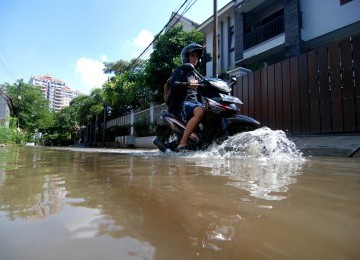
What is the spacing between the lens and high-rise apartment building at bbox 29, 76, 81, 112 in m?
79.3

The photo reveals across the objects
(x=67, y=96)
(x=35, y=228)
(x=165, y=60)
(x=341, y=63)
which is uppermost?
(x=67, y=96)

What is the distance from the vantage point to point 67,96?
10188cm

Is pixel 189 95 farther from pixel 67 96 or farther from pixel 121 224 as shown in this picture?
pixel 67 96

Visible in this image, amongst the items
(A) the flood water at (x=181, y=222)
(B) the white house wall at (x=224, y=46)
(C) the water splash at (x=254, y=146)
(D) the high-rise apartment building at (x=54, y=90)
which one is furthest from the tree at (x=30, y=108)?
(A) the flood water at (x=181, y=222)

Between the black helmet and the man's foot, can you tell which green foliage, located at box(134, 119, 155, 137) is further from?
the man's foot

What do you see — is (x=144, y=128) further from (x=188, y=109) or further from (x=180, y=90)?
(x=188, y=109)

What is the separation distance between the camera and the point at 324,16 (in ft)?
37.9

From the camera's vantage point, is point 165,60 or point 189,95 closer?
point 189,95

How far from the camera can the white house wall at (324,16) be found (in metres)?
10.5

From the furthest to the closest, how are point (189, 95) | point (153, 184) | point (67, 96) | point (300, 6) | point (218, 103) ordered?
point (67, 96), point (300, 6), point (189, 95), point (218, 103), point (153, 184)

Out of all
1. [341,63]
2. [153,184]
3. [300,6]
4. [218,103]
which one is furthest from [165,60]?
[153,184]

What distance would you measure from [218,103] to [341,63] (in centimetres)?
322

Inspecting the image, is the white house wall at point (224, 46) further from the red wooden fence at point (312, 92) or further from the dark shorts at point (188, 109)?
the dark shorts at point (188, 109)

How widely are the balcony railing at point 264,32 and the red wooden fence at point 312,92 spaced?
21.5 feet
